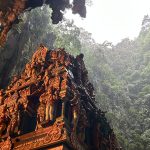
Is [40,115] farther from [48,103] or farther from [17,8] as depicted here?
[17,8]

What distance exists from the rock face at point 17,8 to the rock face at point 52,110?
2.71 feet

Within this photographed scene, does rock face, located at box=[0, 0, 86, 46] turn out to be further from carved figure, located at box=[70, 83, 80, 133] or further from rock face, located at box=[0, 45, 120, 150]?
carved figure, located at box=[70, 83, 80, 133]

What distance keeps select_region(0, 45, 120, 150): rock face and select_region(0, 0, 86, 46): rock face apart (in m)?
0.83

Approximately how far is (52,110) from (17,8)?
197 centimetres

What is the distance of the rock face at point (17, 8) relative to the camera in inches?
219

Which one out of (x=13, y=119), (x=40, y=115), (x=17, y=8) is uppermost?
(x=17, y=8)

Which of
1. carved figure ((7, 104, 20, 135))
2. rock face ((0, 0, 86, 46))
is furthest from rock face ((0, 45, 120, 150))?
rock face ((0, 0, 86, 46))

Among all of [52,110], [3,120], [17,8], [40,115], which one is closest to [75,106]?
[52,110]

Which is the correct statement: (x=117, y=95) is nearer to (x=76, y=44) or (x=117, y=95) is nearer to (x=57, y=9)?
(x=76, y=44)

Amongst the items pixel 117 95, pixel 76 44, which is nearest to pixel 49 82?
pixel 76 44

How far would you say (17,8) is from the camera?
Result: 5.63 meters

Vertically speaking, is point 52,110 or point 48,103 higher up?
point 48,103

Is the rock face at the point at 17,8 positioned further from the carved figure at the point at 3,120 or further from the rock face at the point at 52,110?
the carved figure at the point at 3,120

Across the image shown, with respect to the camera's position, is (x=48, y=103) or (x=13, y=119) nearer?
(x=48, y=103)
